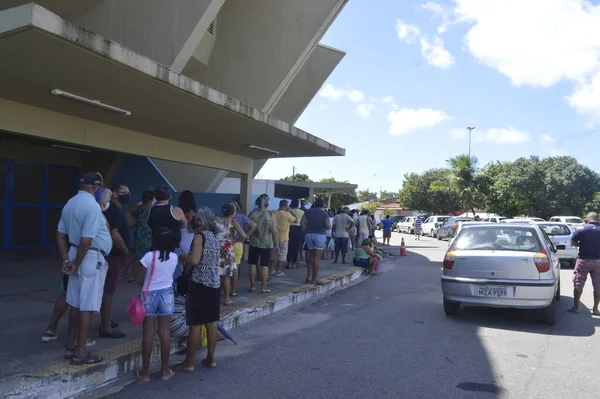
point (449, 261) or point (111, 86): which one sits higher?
point (111, 86)

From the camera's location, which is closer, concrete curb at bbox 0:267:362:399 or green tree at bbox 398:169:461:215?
concrete curb at bbox 0:267:362:399

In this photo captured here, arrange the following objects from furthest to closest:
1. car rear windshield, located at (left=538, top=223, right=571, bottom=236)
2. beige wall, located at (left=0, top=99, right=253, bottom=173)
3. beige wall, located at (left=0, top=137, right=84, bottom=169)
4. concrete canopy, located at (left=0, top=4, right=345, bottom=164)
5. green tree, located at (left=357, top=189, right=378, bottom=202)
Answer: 1. green tree, located at (left=357, top=189, right=378, bottom=202)
2. car rear windshield, located at (left=538, top=223, right=571, bottom=236)
3. beige wall, located at (left=0, top=137, right=84, bottom=169)
4. beige wall, located at (left=0, top=99, right=253, bottom=173)
5. concrete canopy, located at (left=0, top=4, right=345, bottom=164)

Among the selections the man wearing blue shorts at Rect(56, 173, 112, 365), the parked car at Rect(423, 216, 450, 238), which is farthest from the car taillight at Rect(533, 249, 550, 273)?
the parked car at Rect(423, 216, 450, 238)

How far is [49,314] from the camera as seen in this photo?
230 inches

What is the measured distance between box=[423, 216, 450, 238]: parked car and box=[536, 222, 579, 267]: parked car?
16.0 metres

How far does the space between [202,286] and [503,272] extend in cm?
450

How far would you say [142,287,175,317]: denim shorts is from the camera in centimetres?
421

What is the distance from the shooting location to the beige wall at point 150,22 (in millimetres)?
10414

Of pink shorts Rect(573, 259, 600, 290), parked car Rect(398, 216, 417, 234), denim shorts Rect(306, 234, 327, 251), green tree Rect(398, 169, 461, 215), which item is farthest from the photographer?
green tree Rect(398, 169, 461, 215)

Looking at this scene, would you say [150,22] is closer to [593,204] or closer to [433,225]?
[433,225]

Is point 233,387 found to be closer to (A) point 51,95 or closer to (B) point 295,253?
(A) point 51,95

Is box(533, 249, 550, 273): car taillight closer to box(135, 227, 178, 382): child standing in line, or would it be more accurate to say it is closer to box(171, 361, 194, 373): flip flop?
box(171, 361, 194, 373): flip flop

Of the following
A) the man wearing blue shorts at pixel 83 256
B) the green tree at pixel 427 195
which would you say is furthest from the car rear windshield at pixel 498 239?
the green tree at pixel 427 195

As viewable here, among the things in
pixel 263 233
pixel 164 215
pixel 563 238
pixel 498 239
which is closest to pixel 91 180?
pixel 164 215
